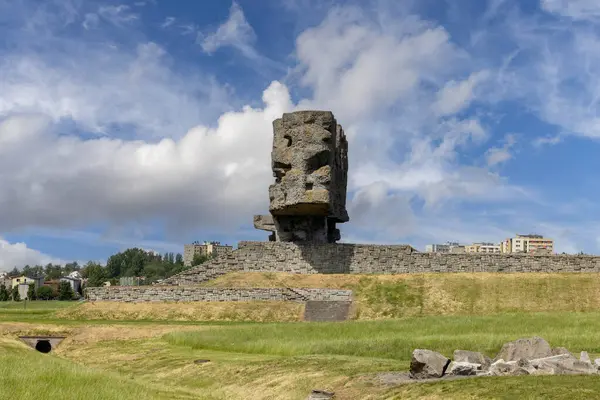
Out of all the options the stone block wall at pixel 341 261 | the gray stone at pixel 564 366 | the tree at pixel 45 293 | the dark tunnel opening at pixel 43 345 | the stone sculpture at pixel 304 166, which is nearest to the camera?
the gray stone at pixel 564 366

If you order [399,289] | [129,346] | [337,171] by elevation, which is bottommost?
[129,346]

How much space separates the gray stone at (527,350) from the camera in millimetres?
19125

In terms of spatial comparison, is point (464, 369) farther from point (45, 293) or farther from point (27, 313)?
point (45, 293)

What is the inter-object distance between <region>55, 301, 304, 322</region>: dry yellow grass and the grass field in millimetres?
134

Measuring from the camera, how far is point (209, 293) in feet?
154

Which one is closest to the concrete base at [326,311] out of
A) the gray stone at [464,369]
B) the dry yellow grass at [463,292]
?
the dry yellow grass at [463,292]

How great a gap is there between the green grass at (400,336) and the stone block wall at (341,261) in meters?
20.4

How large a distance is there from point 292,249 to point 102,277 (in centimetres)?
7269

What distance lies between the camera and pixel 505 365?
18.1m

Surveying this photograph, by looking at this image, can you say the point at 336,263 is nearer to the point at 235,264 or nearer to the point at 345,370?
the point at 235,264

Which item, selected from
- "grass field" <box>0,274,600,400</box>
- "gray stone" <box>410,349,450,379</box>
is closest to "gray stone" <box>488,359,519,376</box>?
"grass field" <box>0,274,600,400</box>

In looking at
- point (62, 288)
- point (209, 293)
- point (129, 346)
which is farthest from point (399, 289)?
point (62, 288)

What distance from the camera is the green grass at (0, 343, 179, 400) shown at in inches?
639

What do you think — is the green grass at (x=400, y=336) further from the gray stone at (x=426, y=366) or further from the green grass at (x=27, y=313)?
the green grass at (x=27, y=313)
